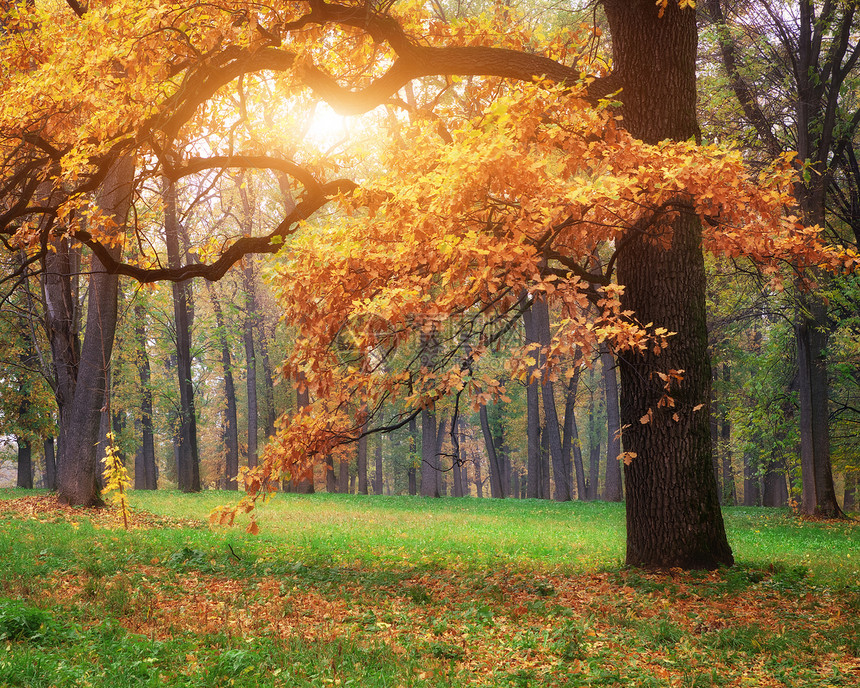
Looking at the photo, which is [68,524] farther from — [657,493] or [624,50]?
[624,50]

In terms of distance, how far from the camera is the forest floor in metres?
5.16

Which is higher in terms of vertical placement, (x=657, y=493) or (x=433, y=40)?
(x=433, y=40)

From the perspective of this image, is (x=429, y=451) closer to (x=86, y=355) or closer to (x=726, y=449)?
(x=726, y=449)

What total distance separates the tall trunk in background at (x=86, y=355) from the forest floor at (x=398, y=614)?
2.57 meters

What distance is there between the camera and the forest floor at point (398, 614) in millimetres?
5160

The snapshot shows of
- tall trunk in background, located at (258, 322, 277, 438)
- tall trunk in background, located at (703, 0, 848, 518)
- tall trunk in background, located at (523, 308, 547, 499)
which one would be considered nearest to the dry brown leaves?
tall trunk in background, located at (703, 0, 848, 518)

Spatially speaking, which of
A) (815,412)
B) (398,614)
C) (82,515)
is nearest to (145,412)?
(82,515)

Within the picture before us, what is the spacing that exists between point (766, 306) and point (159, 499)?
19.0m

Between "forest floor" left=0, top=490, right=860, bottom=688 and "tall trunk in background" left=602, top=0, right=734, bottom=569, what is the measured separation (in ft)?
1.77

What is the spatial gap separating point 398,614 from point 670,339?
478 cm

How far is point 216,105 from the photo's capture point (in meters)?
12.0

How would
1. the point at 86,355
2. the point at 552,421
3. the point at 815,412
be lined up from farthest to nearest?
the point at 552,421 < the point at 815,412 < the point at 86,355

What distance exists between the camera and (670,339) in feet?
28.7

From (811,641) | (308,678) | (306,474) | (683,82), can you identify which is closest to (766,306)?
(683,82)
